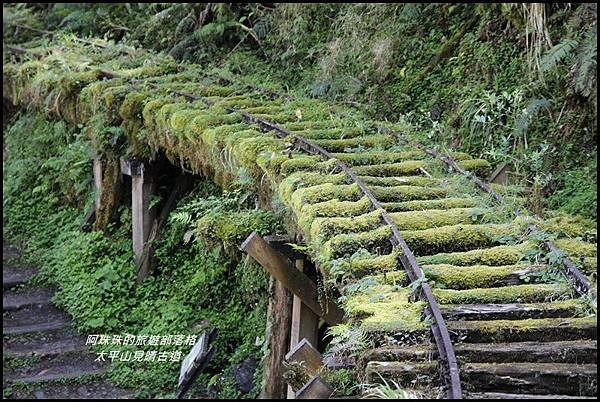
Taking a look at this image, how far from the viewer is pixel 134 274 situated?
970cm

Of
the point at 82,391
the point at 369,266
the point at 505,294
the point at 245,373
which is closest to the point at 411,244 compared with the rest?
the point at 369,266

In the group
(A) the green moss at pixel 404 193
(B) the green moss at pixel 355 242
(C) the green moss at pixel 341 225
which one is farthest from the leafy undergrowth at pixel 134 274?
(B) the green moss at pixel 355 242

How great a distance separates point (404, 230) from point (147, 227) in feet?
19.3

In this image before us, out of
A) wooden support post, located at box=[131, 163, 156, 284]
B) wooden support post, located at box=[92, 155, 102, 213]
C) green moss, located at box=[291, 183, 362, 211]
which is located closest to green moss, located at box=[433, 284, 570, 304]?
green moss, located at box=[291, 183, 362, 211]

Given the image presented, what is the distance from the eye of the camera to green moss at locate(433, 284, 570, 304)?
11.7 ft

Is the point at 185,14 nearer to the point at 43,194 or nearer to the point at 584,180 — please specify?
the point at 43,194

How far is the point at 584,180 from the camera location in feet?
21.0

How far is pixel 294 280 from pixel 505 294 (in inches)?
86.4

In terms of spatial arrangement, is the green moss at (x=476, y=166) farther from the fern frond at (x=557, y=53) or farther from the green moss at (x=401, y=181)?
the fern frond at (x=557, y=53)

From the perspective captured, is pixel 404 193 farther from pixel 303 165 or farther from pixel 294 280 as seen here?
pixel 294 280

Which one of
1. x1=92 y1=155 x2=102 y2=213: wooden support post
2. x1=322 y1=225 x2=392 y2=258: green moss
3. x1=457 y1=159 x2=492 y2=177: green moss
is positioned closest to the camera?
x1=322 y1=225 x2=392 y2=258: green moss

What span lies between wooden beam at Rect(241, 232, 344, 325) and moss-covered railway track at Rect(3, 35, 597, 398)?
0.34 metres

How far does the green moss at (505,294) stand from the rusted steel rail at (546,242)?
0.24 ft

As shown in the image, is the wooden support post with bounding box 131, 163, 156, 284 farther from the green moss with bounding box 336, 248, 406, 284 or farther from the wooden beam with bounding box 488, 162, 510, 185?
the green moss with bounding box 336, 248, 406, 284
